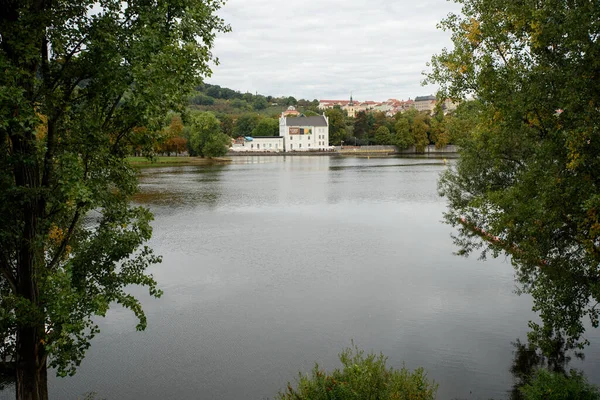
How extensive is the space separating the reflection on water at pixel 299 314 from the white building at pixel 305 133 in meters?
116

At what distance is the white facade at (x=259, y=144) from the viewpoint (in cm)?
14212

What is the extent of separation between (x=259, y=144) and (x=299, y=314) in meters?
131

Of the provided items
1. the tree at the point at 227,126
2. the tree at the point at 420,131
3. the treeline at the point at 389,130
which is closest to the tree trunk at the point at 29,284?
the treeline at the point at 389,130

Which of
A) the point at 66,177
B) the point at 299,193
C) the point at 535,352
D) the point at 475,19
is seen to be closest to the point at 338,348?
the point at 535,352

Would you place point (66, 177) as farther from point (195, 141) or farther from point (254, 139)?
point (254, 139)

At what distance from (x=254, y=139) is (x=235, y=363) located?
440 ft

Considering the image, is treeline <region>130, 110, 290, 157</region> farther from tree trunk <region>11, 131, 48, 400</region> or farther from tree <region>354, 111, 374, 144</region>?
tree <region>354, 111, 374, 144</region>

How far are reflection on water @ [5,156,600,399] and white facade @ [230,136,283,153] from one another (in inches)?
4405

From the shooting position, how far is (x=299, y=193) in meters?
48.5

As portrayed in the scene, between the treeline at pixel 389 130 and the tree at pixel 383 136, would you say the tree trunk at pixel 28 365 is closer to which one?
the treeline at pixel 389 130

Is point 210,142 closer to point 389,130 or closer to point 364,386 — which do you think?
point 389,130

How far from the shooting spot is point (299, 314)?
16422 mm

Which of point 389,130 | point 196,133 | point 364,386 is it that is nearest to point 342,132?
point 389,130

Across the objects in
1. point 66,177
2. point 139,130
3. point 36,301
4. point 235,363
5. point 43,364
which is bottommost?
point 235,363
